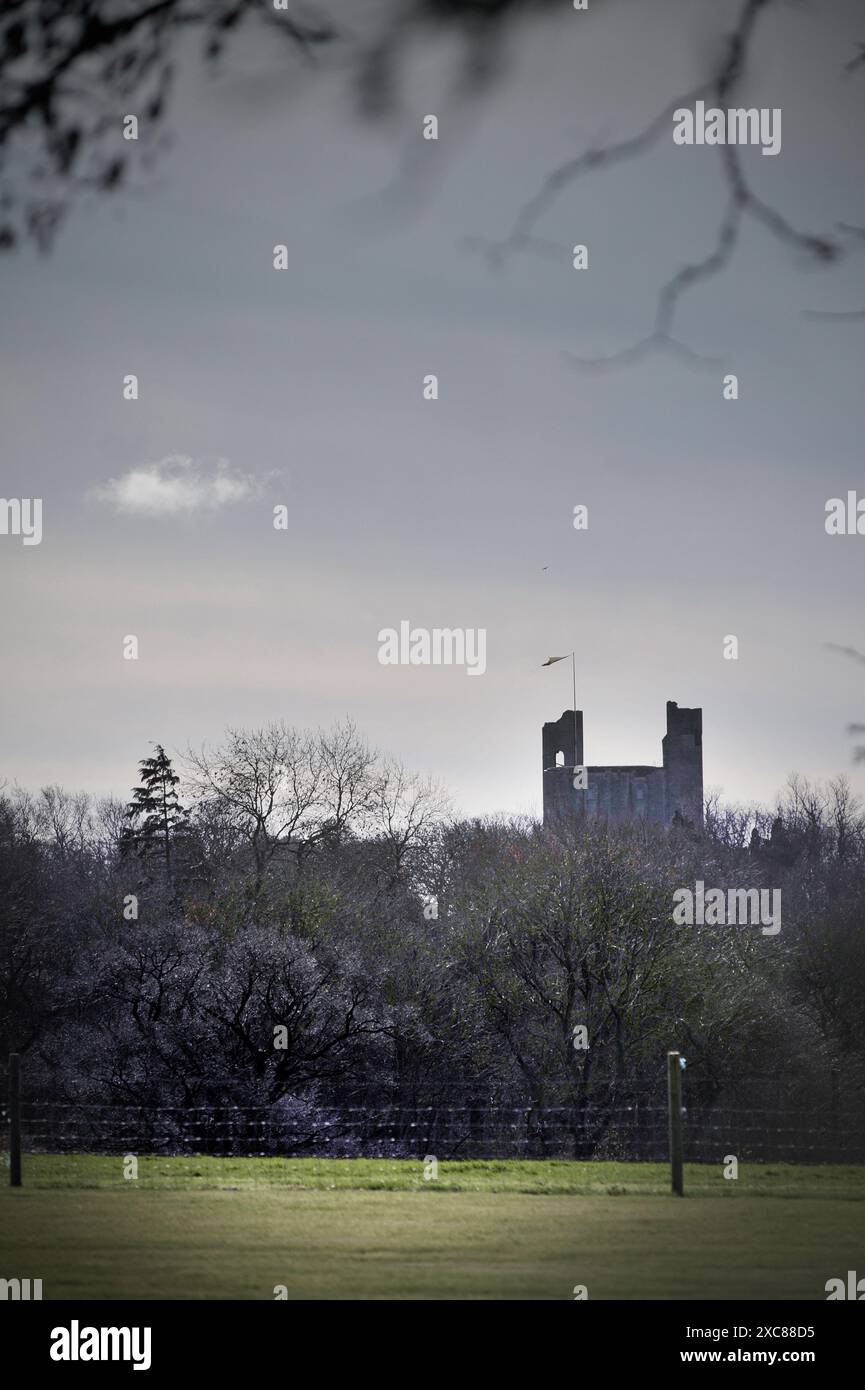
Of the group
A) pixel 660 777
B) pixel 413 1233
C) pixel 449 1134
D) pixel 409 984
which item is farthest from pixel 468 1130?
pixel 660 777

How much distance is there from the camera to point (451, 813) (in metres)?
38.4

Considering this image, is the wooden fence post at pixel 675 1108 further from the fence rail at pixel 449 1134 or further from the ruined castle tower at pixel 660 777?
the ruined castle tower at pixel 660 777

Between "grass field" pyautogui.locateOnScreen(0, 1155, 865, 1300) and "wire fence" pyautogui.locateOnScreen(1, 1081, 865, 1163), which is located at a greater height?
"grass field" pyautogui.locateOnScreen(0, 1155, 865, 1300)

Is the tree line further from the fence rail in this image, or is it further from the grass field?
the grass field

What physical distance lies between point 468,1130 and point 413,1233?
11.6 metres

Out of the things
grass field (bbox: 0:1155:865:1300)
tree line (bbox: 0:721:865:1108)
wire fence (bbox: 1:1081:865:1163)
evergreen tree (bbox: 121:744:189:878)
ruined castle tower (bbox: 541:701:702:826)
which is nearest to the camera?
grass field (bbox: 0:1155:865:1300)

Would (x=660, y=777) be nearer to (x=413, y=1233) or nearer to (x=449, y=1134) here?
(x=449, y=1134)

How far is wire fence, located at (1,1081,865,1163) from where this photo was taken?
16009mm

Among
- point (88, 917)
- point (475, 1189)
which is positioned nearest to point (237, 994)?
point (88, 917)

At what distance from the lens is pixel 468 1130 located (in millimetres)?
19266

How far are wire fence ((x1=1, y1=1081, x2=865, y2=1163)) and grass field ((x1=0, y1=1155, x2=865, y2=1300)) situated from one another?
12.3 feet

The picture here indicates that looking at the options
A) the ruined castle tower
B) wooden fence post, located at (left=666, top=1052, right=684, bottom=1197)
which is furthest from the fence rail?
the ruined castle tower

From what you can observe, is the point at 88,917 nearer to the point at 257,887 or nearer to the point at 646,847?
the point at 257,887
